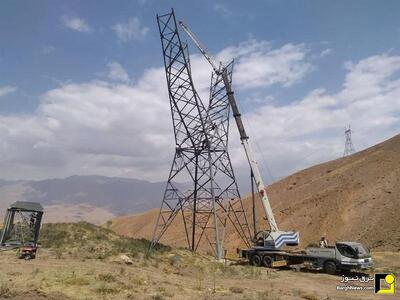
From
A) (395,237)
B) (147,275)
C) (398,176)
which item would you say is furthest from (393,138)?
(147,275)

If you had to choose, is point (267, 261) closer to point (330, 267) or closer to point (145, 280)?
point (330, 267)

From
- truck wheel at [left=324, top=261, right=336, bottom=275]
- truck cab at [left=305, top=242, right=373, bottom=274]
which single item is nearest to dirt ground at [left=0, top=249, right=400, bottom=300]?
truck wheel at [left=324, top=261, right=336, bottom=275]

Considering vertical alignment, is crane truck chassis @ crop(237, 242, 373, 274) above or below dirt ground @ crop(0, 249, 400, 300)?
above

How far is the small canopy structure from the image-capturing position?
26.3 meters

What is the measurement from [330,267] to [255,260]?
6.08 meters

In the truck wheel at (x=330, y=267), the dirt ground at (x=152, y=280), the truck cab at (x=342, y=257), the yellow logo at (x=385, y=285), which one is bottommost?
the dirt ground at (x=152, y=280)

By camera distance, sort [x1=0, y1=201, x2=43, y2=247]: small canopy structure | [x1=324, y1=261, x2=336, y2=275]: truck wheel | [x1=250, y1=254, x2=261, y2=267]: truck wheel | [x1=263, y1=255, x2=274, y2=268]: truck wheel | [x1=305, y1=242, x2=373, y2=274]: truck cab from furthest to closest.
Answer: [x1=250, y1=254, x2=261, y2=267]: truck wheel → [x1=263, y1=255, x2=274, y2=268]: truck wheel → [x1=324, y1=261, x2=336, y2=275]: truck wheel → [x1=0, y1=201, x2=43, y2=247]: small canopy structure → [x1=305, y1=242, x2=373, y2=274]: truck cab

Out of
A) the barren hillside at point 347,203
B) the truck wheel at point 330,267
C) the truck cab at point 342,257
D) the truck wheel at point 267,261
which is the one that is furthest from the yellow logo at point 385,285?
the barren hillside at point 347,203

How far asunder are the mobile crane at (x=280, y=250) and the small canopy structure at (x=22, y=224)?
1513cm

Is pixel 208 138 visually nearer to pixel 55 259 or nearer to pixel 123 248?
pixel 123 248

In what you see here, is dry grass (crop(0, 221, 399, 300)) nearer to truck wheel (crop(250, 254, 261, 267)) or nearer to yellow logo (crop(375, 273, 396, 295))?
yellow logo (crop(375, 273, 396, 295))

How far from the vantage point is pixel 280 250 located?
1197 inches

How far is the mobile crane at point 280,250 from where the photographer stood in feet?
85.5

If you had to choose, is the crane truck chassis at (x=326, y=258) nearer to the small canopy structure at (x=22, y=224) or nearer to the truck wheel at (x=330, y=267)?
the truck wheel at (x=330, y=267)
